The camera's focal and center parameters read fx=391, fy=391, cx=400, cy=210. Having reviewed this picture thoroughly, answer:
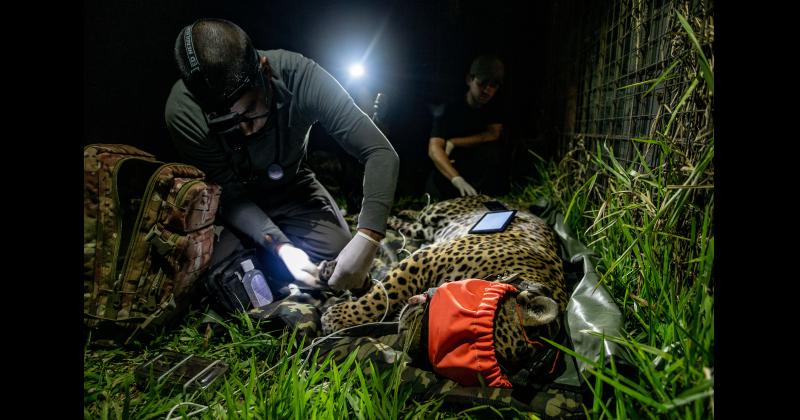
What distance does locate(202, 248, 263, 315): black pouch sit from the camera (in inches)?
85.7

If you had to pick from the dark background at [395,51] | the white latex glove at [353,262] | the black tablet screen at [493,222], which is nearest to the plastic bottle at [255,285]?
the white latex glove at [353,262]

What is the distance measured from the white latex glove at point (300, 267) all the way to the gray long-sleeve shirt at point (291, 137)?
0.47 ft

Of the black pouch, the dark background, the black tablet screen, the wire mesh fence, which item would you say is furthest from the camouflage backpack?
the wire mesh fence

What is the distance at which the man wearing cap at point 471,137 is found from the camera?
443 centimetres

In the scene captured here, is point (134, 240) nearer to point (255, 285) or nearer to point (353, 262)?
point (255, 285)

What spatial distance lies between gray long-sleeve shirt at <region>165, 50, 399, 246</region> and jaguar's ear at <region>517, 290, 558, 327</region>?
3.20ft

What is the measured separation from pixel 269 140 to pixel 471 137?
2796mm

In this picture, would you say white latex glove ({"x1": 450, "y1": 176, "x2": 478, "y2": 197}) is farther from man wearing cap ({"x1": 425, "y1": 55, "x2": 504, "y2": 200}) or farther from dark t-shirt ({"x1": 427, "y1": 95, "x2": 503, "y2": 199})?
dark t-shirt ({"x1": 427, "y1": 95, "x2": 503, "y2": 199})

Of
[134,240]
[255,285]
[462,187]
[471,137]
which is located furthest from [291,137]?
[471,137]

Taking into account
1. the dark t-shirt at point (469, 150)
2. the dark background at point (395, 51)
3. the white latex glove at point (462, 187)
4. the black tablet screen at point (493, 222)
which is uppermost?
the dark background at point (395, 51)

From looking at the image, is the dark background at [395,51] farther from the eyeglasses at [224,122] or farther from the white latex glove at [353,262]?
the white latex glove at [353,262]

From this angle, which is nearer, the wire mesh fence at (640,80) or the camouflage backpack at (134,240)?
the wire mesh fence at (640,80)

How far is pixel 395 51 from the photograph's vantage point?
5.10 m

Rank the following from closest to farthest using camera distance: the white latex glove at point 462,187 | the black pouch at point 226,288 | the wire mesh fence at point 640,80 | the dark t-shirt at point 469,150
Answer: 1. the wire mesh fence at point 640,80
2. the black pouch at point 226,288
3. the white latex glove at point 462,187
4. the dark t-shirt at point 469,150
